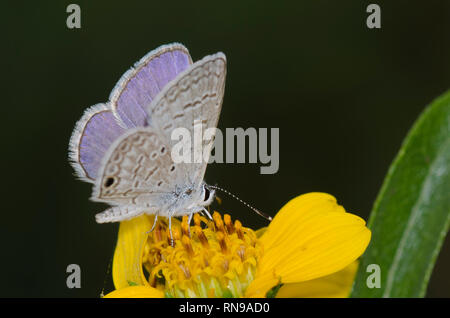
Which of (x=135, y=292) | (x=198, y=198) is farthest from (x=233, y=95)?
(x=135, y=292)

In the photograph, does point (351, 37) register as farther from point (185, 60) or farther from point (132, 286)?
point (132, 286)

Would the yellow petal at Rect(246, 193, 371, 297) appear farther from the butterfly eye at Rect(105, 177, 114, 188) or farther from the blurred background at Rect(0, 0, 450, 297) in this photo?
the blurred background at Rect(0, 0, 450, 297)

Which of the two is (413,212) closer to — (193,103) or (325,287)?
(325,287)

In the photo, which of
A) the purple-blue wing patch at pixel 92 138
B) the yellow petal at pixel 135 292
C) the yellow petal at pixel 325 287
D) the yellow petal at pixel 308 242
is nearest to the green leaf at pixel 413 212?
the yellow petal at pixel 308 242

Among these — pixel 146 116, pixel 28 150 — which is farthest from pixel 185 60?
pixel 28 150

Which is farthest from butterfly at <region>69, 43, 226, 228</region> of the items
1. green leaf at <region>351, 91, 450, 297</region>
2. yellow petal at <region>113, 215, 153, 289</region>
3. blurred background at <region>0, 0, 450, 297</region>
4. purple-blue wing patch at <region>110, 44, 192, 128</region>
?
blurred background at <region>0, 0, 450, 297</region>

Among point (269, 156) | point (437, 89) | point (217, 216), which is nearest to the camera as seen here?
point (217, 216)

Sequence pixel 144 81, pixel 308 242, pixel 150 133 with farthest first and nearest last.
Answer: pixel 144 81, pixel 150 133, pixel 308 242
